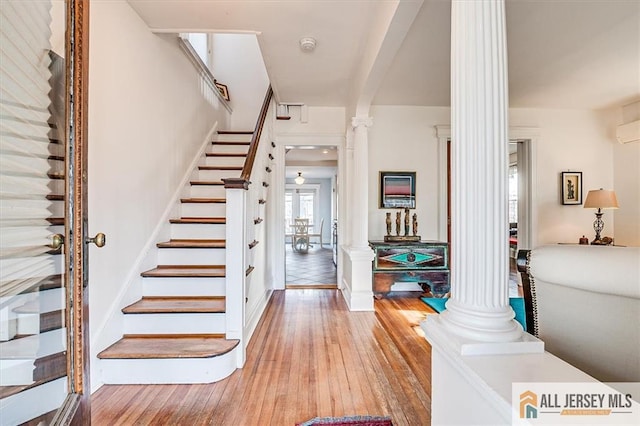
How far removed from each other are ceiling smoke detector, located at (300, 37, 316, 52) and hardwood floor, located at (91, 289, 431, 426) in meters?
2.53

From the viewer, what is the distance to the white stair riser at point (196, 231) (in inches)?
116

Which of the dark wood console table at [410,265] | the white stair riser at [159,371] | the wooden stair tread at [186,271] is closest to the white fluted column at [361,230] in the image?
the dark wood console table at [410,265]

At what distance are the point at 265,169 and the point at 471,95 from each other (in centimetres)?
282

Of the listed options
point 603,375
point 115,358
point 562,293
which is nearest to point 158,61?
point 115,358

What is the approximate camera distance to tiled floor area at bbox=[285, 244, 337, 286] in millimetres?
4875

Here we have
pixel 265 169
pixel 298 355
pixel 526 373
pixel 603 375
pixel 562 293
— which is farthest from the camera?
pixel 265 169

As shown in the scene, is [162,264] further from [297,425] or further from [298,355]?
[297,425]

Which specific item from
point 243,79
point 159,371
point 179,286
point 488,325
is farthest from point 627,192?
point 243,79

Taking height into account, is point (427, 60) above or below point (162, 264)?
above

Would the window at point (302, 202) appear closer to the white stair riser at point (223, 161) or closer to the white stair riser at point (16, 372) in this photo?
the white stair riser at point (223, 161)

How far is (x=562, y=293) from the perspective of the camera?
3.70 ft

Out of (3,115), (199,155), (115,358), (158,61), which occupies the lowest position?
(115,358)

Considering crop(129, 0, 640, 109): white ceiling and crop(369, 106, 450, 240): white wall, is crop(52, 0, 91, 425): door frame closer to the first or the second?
crop(129, 0, 640, 109): white ceiling

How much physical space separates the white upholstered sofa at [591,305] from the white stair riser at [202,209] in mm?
2759
